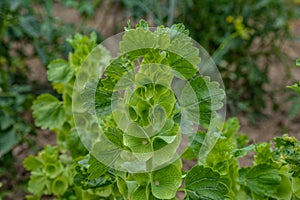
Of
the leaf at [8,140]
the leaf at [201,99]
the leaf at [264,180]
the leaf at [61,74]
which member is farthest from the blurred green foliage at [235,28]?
the leaf at [201,99]

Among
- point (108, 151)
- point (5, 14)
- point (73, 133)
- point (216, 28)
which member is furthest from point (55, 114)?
point (216, 28)

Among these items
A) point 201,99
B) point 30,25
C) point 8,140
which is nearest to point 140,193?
point 201,99

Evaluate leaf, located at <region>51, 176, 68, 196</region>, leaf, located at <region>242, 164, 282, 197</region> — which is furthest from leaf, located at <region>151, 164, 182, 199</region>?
leaf, located at <region>51, 176, 68, 196</region>

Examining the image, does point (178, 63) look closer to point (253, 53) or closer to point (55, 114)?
point (55, 114)

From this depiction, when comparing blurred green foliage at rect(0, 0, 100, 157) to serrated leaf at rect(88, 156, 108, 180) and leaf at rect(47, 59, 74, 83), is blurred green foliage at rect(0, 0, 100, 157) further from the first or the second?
serrated leaf at rect(88, 156, 108, 180)

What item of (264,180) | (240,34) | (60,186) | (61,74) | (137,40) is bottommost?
(240,34)

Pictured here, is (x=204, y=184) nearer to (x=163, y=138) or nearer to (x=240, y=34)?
(x=163, y=138)

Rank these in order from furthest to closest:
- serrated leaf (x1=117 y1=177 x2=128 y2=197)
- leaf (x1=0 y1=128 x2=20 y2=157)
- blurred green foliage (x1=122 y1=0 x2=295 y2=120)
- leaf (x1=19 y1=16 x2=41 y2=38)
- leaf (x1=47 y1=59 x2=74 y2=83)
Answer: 1. blurred green foliage (x1=122 y1=0 x2=295 y2=120)
2. leaf (x1=19 y1=16 x2=41 y2=38)
3. leaf (x1=0 y1=128 x2=20 y2=157)
4. leaf (x1=47 y1=59 x2=74 y2=83)
5. serrated leaf (x1=117 y1=177 x2=128 y2=197)
